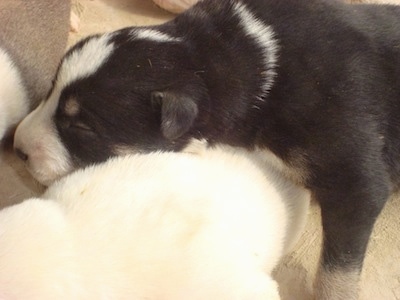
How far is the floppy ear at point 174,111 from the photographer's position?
1.96 meters

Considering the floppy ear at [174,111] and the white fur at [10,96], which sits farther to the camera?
the white fur at [10,96]

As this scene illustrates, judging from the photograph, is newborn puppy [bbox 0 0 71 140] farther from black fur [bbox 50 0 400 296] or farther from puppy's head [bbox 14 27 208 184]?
black fur [bbox 50 0 400 296]

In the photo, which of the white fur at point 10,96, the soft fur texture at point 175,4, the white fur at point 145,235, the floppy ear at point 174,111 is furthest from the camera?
the soft fur texture at point 175,4

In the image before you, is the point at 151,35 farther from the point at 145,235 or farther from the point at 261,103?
the point at 145,235

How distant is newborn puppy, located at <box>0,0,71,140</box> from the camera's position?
2.34m

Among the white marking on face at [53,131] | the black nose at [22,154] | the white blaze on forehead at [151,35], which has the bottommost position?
the black nose at [22,154]

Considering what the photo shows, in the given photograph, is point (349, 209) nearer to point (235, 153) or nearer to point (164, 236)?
point (235, 153)

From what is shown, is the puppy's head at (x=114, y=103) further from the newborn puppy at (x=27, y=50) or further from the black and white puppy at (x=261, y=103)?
the newborn puppy at (x=27, y=50)

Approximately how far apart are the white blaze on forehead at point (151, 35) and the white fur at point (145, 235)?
1.36 ft

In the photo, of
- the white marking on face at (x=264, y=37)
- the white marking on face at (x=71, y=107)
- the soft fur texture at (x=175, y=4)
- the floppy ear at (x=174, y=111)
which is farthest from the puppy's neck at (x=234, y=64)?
the soft fur texture at (x=175, y=4)

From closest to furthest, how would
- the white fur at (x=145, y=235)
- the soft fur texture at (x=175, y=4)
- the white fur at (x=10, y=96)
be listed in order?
the white fur at (x=145, y=235)
the white fur at (x=10, y=96)
the soft fur texture at (x=175, y=4)

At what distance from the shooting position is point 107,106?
2.01 metres

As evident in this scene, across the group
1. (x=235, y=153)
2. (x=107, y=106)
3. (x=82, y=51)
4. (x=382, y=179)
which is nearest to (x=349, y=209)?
(x=382, y=179)

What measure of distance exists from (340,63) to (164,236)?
0.89 meters
